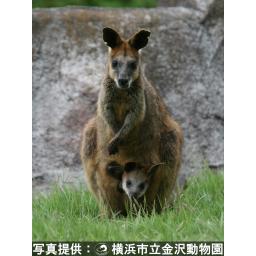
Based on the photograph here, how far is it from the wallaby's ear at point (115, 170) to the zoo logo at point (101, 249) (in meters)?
1.09

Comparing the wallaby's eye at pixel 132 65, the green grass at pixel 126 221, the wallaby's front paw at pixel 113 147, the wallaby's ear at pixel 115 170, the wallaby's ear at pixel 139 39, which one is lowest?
the green grass at pixel 126 221

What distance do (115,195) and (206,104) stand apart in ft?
7.45

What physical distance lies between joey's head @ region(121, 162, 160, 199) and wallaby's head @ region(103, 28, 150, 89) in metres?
0.88

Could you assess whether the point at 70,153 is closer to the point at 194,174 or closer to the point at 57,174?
the point at 57,174

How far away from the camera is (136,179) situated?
9.16 metres

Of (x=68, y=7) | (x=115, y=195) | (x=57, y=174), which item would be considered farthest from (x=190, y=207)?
(x=68, y=7)

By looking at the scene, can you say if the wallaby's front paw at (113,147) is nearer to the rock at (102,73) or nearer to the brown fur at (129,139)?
the brown fur at (129,139)

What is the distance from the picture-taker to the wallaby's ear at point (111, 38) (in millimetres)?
8891

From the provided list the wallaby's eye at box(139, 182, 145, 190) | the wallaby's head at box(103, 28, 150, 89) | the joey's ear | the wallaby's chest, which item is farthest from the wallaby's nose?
the wallaby's eye at box(139, 182, 145, 190)

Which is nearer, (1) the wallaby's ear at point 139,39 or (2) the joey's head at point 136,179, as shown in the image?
(1) the wallaby's ear at point 139,39

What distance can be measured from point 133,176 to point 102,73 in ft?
7.15

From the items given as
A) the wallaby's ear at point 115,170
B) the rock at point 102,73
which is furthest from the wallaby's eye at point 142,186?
Result: the rock at point 102,73

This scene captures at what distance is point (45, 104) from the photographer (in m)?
10.9
